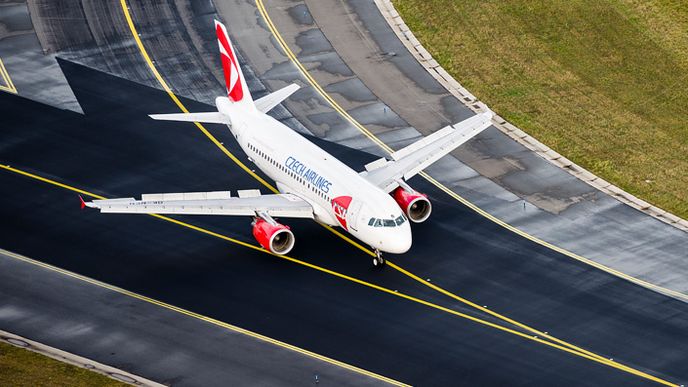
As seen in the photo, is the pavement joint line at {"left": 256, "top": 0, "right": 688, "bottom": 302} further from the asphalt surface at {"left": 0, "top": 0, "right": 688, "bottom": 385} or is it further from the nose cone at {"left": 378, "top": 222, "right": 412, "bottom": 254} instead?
the nose cone at {"left": 378, "top": 222, "right": 412, "bottom": 254}

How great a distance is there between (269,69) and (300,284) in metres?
29.9

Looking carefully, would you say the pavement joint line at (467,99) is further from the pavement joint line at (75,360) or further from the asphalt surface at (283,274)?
the pavement joint line at (75,360)

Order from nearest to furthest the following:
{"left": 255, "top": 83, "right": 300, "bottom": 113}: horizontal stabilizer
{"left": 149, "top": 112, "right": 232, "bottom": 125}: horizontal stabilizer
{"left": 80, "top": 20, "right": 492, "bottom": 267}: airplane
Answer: {"left": 80, "top": 20, "right": 492, "bottom": 267}: airplane < {"left": 149, "top": 112, "right": 232, "bottom": 125}: horizontal stabilizer < {"left": 255, "top": 83, "right": 300, "bottom": 113}: horizontal stabilizer

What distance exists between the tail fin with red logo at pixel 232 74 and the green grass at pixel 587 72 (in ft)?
69.4

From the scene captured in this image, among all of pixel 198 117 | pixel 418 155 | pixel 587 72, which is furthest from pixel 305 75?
pixel 587 72

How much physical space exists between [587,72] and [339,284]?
3411 cm

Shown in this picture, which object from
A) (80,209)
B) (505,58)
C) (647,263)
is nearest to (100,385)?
(80,209)

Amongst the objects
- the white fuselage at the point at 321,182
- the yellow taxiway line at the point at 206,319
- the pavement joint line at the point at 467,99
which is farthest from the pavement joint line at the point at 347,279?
the pavement joint line at the point at 467,99

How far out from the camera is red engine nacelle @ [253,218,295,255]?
233 ft

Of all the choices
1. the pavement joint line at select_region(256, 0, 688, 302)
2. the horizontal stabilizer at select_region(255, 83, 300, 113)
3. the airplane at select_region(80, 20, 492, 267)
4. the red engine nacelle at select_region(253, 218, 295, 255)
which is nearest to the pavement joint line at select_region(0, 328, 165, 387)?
the airplane at select_region(80, 20, 492, 267)

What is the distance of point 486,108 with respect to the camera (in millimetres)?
85438

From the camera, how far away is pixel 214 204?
7206 centimetres

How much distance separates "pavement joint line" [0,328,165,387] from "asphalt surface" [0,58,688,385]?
578mm

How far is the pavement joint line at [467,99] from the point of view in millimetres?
78769
